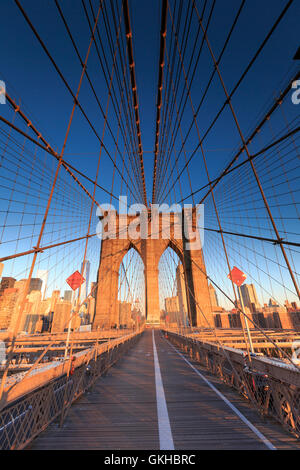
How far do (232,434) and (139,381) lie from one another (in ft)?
11.1

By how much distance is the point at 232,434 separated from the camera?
8.93 feet

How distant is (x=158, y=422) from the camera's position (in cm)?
310

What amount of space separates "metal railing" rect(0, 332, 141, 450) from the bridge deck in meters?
0.16

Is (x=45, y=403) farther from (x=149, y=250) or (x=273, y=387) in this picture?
(x=149, y=250)

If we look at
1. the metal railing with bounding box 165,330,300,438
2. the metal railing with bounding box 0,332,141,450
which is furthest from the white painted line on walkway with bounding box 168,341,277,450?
the metal railing with bounding box 0,332,141,450

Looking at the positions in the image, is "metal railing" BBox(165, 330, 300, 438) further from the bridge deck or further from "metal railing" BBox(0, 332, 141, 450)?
"metal railing" BBox(0, 332, 141, 450)

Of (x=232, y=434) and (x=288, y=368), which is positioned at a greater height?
(x=288, y=368)

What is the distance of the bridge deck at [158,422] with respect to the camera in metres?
2.53

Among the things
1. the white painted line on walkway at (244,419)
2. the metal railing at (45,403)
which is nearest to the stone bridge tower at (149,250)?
the metal railing at (45,403)

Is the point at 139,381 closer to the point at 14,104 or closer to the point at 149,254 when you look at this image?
the point at 14,104

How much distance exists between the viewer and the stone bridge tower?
2442cm

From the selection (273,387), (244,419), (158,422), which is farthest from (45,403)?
(273,387)
